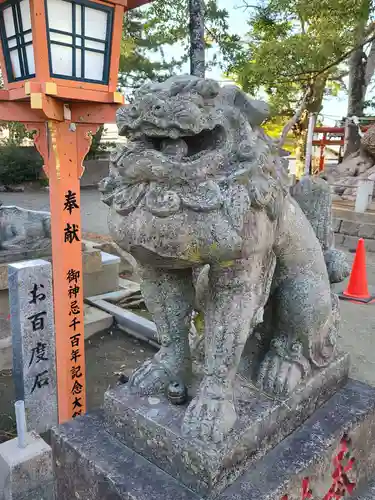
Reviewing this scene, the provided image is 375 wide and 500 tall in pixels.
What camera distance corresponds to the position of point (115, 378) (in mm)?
3365

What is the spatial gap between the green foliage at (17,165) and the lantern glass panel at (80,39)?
1108 cm

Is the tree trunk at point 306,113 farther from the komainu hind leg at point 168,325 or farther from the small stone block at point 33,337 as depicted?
the komainu hind leg at point 168,325

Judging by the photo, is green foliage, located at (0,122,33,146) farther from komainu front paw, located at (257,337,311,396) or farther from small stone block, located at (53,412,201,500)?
komainu front paw, located at (257,337,311,396)

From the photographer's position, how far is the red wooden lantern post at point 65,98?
7.32 ft

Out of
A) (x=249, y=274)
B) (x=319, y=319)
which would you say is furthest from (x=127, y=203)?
(x=319, y=319)

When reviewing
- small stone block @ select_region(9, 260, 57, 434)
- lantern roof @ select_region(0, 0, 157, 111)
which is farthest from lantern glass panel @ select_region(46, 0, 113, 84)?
small stone block @ select_region(9, 260, 57, 434)

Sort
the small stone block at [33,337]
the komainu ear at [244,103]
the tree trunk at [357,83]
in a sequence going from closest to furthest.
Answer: the komainu ear at [244,103] → the small stone block at [33,337] → the tree trunk at [357,83]

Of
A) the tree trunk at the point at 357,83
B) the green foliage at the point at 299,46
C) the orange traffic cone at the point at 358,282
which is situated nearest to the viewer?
the orange traffic cone at the point at 358,282

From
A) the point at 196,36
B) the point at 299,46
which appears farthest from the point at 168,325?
the point at 299,46

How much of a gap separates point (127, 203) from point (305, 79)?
10.5 meters

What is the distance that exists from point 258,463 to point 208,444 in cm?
23

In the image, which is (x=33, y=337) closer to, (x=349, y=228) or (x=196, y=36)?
(x=196, y=36)

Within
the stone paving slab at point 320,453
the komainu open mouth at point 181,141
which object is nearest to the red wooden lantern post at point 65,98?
the komainu open mouth at point 181,141

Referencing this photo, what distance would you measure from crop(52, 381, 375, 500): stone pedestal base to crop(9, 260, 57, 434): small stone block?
3.36 ft
